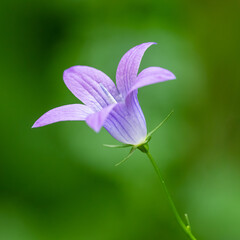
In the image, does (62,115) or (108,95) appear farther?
(108,95)

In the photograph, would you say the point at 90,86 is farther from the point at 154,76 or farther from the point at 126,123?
the point at 154,76

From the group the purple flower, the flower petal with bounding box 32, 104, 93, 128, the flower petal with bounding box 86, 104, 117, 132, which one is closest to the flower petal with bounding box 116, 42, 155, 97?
the purple flower

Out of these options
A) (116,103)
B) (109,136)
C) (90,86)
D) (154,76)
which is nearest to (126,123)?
(116,103)

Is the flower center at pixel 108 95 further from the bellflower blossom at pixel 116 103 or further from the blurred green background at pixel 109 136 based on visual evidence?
the blurred green background at pixel 109 136

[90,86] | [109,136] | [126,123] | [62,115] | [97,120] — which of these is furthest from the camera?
[109,136]

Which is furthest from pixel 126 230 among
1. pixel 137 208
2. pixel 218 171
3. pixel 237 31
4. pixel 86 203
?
pixel 237 31

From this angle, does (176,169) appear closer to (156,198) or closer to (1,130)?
(156,198)
